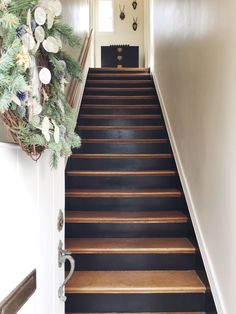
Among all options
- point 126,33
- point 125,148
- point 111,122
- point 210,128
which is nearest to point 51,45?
point 210,128

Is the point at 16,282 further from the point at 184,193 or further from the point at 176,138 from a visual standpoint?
the point at 176,138

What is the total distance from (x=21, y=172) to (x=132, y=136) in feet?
10.2

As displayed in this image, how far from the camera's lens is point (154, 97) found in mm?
4949

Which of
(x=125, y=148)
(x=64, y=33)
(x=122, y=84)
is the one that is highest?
(x=122, y=84)

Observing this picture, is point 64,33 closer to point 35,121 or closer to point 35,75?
point 35,75

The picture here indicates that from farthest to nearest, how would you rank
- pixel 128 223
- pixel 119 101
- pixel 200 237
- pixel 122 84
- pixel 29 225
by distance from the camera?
1. pixel 122 84
2. pixel 119 101
3. pixel 128 223
4. pixel 200 237
5. pixel 29 225

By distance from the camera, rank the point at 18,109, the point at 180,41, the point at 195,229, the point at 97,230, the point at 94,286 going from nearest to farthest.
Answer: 1. the point at 18,109
2. the point at 94,286
3. the point at 195,229
4. the point at 97,230
5. the point at 180,41

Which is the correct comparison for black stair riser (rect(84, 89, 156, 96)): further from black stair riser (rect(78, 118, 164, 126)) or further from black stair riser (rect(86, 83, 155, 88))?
black stair riser (rect(78, 118, 164, 126))

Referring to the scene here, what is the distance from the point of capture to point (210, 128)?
2.19 m

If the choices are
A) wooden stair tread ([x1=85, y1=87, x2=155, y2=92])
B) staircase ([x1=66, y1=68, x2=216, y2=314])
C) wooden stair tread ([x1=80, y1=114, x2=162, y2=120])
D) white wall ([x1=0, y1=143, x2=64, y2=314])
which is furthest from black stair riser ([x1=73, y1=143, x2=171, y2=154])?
white wall ([x1=0, y1=143, x2=64, y2=314])

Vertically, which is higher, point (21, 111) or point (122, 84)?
point (122, 84)

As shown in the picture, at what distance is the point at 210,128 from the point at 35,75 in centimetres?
144

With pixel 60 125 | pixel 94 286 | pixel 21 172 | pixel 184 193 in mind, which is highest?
pixel 60 125

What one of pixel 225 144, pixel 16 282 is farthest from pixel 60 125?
pixel 225 144
